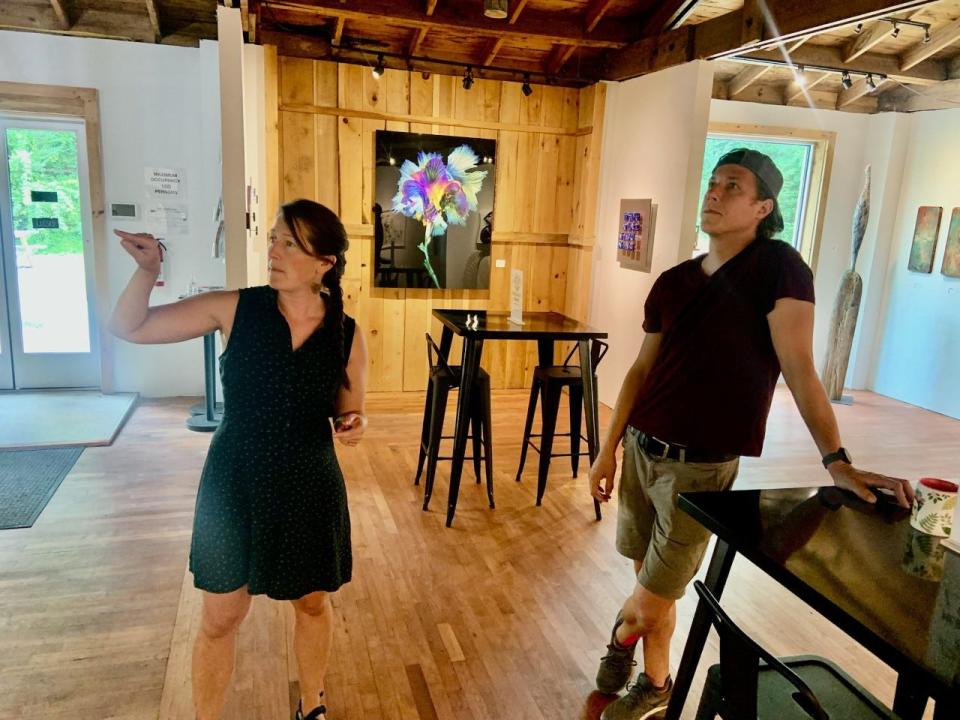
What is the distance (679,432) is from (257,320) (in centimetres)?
108

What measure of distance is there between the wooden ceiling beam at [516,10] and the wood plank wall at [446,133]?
0.81 metres

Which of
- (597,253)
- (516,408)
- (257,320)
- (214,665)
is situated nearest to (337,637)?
(214,665)

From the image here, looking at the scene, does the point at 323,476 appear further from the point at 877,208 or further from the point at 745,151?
the point at 877,208

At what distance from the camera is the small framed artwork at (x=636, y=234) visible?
4.83 m

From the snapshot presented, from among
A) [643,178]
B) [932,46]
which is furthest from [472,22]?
[932,46]

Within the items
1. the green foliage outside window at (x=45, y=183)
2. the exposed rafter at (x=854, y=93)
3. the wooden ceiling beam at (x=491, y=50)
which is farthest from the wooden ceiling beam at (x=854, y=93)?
the green foliage outside window at (x=45, y=183)

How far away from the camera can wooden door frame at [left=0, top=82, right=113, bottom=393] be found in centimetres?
452

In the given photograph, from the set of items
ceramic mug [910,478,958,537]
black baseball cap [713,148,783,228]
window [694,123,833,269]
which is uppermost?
window [694,123,833,269]

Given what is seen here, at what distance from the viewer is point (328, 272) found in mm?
1729

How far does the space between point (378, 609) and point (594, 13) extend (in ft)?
13.7

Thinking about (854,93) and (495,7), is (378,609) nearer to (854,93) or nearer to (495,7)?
(495,7)

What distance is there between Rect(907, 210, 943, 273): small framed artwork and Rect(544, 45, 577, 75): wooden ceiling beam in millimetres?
3340

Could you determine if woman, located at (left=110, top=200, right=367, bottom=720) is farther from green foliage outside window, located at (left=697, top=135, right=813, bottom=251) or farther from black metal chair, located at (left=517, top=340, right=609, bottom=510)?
green foliage outside window, located at (left=697, top=135, right=813, bottom=251)

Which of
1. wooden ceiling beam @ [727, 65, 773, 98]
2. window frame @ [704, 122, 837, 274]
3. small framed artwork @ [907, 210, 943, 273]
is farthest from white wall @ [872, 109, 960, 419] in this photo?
wooden ceiling beam @ [727, 65, 773, 98]
